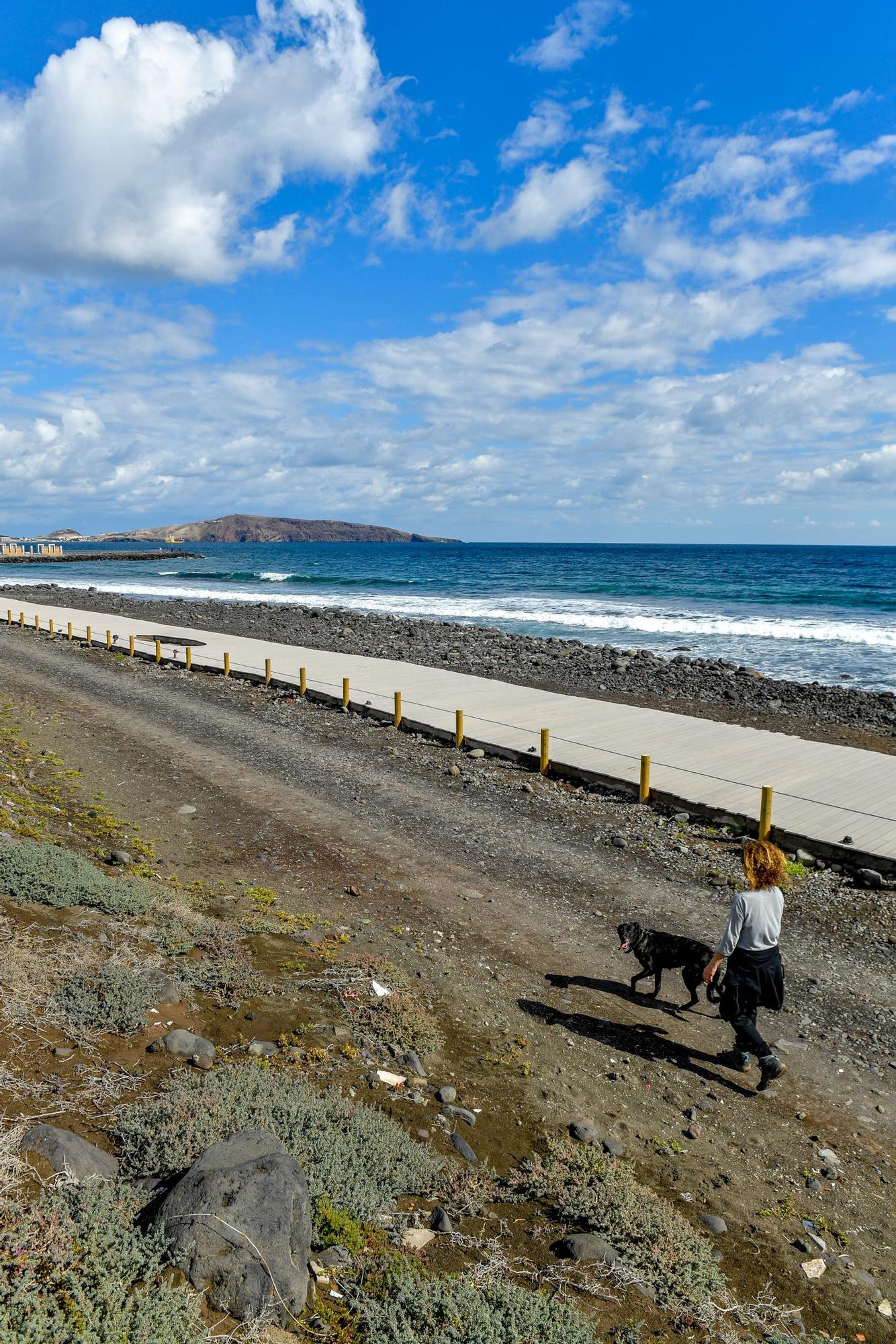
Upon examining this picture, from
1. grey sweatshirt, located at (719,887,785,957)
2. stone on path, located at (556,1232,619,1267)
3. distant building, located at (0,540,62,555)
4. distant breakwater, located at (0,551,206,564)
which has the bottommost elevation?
stone on path, located at (556,1232,619,1267)

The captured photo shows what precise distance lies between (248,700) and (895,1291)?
722 inches

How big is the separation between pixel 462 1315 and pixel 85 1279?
174cm

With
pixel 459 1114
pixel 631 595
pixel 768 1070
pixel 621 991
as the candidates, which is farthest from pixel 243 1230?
pixel 631 595

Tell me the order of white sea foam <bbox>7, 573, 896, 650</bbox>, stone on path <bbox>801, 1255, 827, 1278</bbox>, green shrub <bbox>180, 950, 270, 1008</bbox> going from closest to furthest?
stone on path <bbox>801, 1255, 827, 1278</bbox>, green shrub <bbox>180, 950, 270, 1008</bbox>, white sea foam <bbox>7, 573, 896, 650</bbox>

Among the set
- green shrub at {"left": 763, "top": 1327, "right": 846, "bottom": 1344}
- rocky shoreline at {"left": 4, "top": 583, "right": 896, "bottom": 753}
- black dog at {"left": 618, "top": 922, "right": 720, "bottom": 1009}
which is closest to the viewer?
green shrub at {"left": 763, "top": 1327, "right": 846, "bottom": 1344}

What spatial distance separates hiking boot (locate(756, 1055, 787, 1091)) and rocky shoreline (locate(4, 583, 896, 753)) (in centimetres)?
1468

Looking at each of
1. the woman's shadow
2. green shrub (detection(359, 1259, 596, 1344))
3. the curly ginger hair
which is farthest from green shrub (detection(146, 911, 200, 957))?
the curly ginger hair

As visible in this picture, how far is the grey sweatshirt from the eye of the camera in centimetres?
613

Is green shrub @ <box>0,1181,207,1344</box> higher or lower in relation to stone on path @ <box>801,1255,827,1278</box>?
higher

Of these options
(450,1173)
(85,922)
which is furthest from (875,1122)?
(85,922)

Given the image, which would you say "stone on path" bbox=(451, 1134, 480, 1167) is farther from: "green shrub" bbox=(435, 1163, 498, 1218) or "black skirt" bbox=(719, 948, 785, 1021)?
"black skirt" bbox=(719, 948, 785, 1021)

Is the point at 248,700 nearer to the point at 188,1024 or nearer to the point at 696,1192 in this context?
the point at 188,1024

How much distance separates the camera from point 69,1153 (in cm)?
419

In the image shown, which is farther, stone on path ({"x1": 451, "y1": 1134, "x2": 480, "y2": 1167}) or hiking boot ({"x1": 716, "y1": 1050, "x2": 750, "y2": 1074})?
hiking boot ({"x1": 716, "y1": 1050, "x2": 750, "y2": 1074})
